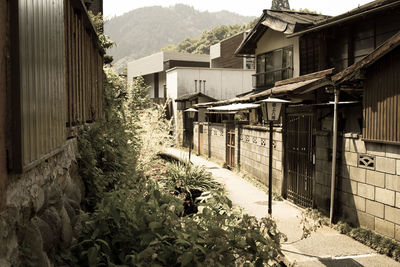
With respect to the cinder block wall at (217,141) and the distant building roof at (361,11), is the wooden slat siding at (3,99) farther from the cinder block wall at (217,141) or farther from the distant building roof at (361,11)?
the cinder block wall at (217,141)

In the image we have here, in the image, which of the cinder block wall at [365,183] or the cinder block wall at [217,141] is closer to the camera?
the cinder block wall at [365,183]

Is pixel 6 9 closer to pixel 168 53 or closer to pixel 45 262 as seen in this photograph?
pixel 45 262

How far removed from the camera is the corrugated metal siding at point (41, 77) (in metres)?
2.51

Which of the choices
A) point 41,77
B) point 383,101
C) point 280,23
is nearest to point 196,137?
point 280,23

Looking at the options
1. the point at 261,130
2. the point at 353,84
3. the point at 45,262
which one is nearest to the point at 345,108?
the point at 353,84

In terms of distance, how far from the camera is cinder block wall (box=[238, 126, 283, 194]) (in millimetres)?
13137

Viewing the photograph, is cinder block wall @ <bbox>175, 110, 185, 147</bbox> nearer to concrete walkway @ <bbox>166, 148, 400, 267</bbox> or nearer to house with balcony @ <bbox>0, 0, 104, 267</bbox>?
concrete walkway @ <bbox>166, 148, 400, 267</bbox>

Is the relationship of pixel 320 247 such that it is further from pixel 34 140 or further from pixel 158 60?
pixel 158 60

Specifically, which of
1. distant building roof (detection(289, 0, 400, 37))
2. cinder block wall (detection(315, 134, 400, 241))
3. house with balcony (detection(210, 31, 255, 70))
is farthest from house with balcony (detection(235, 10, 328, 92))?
house with balcony (detection(210, 31, 255, 70))

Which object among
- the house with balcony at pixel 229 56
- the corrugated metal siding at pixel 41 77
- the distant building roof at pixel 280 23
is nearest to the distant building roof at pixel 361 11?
the distant building roof at pixel 280 23

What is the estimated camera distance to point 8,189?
2305 millimetres

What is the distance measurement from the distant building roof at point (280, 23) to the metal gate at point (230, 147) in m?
5.29

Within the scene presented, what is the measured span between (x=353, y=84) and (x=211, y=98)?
22544mm

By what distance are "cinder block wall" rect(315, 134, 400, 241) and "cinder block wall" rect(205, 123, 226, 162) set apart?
11.0 metres
